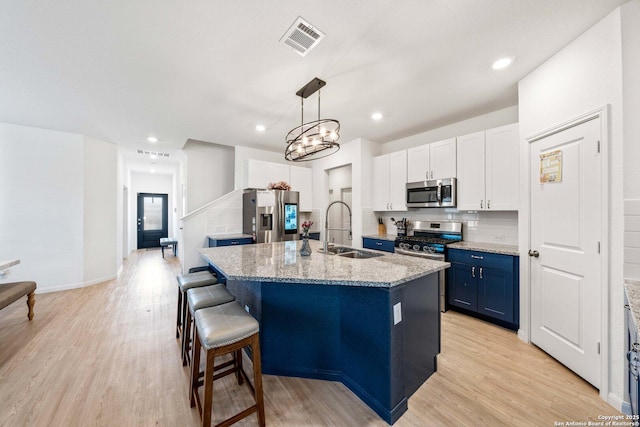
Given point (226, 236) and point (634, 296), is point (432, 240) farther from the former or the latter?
point (226, 236)

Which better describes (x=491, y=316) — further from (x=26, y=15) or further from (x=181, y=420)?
(x=26, y=15)

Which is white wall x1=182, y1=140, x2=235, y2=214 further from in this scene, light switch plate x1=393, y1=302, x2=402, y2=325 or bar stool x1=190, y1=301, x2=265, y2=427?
light switch plate x1=393, y1=302, x2=402, y2=325

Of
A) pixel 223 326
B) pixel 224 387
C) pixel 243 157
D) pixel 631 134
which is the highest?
pixel 243 157

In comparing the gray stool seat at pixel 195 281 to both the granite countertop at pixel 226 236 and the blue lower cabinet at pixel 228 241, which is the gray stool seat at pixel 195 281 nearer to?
the blue lower cabinet at pixel 228 241

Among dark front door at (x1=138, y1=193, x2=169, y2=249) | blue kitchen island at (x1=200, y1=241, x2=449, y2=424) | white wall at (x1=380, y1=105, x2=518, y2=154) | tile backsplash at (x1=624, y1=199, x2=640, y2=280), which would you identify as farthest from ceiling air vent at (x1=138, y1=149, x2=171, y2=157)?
tile backsplash at (x1=624, y1=199, x2=640, y2=280)

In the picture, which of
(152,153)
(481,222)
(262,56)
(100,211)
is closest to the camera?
(262,56)

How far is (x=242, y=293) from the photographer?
7.48 ft

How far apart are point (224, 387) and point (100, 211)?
474 cm

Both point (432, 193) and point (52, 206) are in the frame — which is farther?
point (52, 206)

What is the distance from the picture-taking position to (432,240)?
3.45 m

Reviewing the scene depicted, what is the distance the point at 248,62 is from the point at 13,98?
3.18m

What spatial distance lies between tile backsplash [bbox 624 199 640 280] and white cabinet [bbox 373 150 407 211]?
2.54 meters

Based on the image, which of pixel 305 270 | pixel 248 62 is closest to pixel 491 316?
pixel 305 270

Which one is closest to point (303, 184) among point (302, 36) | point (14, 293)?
point (302, 36)
